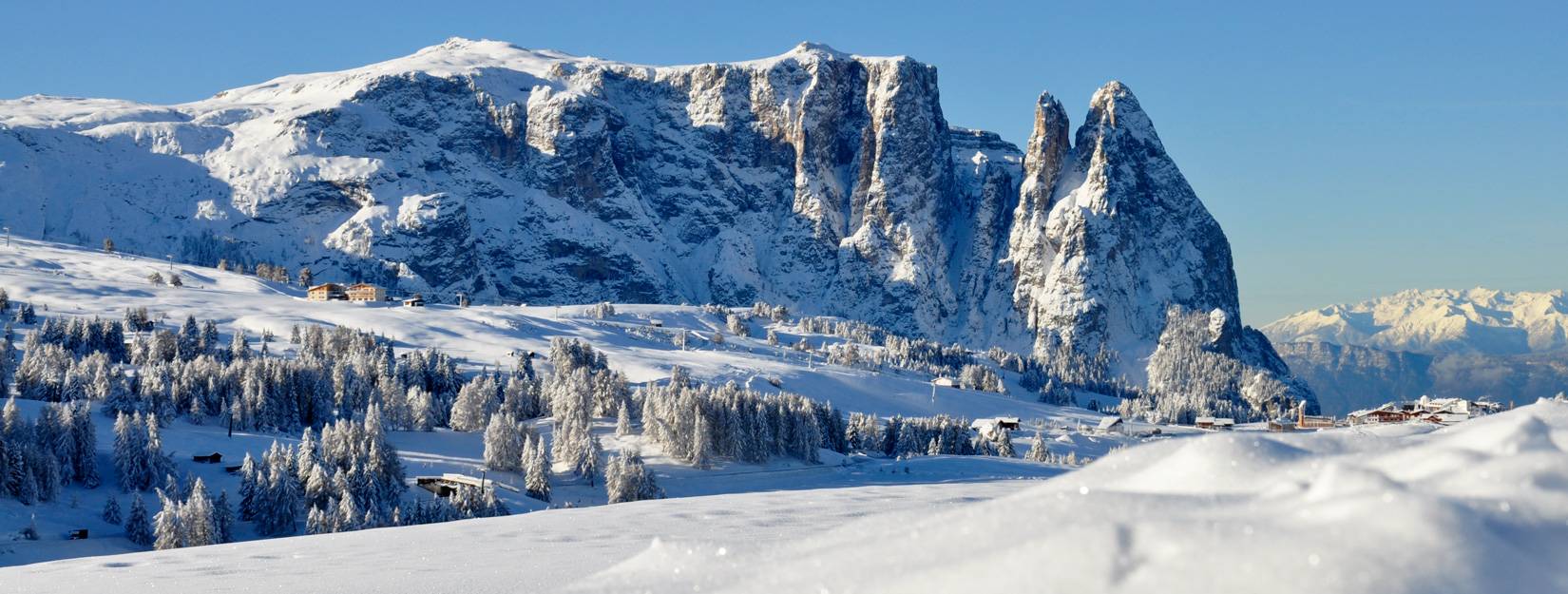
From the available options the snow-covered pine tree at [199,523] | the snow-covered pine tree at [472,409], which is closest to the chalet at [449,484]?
the snow-covered pine tree at [199,523]

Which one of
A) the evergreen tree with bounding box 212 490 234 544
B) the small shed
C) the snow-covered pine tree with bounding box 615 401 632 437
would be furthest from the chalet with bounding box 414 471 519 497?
the small shed

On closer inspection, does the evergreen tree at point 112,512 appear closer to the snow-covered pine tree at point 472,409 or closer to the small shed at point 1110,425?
the snow-covered pine tree at point 472,409

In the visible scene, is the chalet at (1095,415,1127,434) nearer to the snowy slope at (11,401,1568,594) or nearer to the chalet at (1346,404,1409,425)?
the chalet at (1346,404,1409,425)

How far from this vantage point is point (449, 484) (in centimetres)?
8125

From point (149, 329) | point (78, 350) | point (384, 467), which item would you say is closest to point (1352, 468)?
point (384, 467)

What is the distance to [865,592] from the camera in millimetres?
6688

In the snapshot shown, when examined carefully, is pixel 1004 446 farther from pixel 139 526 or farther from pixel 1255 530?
pixel 1255 530

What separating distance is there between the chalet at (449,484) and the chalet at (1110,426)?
107028 millimetres

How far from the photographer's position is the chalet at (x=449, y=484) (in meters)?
75.9

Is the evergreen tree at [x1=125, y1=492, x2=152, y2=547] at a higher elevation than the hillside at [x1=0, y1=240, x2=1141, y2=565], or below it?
below

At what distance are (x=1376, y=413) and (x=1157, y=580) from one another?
184322 millimetres

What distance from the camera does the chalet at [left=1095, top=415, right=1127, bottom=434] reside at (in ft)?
570

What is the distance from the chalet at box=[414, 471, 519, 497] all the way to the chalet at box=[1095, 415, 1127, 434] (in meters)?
107

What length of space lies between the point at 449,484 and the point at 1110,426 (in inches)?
4594
